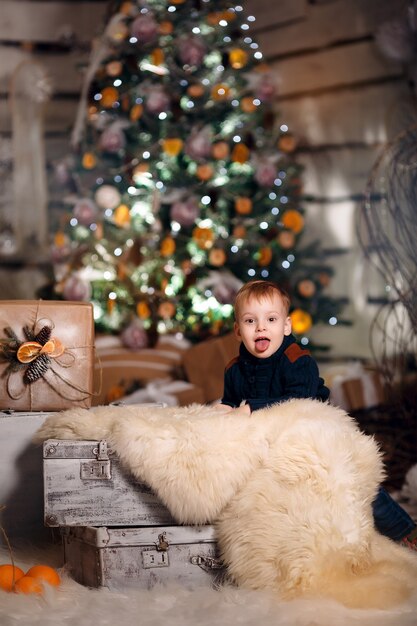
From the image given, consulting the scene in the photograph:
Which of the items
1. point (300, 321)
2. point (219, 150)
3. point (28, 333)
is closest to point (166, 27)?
point (219, 150)

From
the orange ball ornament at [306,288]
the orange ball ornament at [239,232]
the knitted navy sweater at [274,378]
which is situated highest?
the orange ball ornament at [239,232]

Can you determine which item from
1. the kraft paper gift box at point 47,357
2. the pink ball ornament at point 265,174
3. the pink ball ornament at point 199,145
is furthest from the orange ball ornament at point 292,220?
the kraft paper gift box at point 47,357

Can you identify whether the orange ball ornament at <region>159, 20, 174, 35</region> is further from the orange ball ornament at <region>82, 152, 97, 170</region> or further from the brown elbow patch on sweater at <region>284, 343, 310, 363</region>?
the brown elbow patch on sweater at <region>284, 343, 310, 363</region>

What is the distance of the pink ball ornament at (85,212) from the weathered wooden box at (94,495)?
2401 millimetres

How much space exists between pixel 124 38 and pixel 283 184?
1.14 m

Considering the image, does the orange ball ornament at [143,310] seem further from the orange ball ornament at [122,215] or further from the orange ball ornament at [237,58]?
the orange ball ornament at [237,58]

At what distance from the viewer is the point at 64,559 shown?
245 centimetres

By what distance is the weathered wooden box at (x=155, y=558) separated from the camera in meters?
2.21

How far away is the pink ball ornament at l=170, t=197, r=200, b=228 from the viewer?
4.36m

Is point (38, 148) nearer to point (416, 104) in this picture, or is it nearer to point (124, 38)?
point (124, 38)

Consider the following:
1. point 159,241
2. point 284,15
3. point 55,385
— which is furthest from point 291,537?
point 284,15

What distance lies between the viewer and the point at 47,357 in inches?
103

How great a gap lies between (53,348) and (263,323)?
0.64 m

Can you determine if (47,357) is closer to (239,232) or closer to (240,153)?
(239,232)
